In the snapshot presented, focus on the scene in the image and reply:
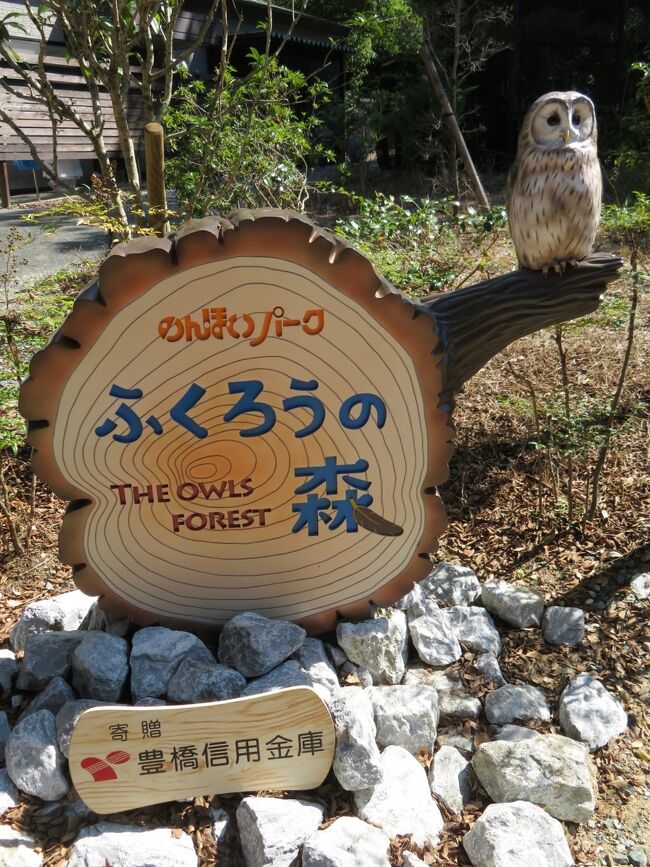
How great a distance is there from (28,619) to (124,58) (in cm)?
283

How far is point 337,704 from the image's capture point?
7.02 ft

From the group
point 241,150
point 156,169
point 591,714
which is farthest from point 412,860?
point 241,150

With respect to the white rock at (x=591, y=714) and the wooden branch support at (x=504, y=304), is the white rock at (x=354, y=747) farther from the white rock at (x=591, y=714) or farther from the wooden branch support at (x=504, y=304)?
the wooden branch support at (x=504, y=304)

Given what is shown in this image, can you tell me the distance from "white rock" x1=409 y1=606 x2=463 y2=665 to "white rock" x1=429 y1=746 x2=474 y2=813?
347mm

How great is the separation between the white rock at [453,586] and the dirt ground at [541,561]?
19 cm

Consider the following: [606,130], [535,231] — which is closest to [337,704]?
[535,231]

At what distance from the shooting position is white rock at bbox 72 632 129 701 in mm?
2184

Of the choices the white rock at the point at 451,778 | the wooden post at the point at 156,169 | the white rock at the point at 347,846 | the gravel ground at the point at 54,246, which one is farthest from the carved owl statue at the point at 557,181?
the gravel ground at the point at 54,246

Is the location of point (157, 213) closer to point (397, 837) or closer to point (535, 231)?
point (535, 231)

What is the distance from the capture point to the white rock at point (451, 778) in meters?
2.11

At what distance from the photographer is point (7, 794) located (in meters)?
2.01

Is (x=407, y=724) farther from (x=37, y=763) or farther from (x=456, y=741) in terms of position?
(x=37, y=763)

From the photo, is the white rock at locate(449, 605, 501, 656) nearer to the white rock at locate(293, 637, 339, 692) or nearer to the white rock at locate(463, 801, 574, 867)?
the white rock at locate(293, 637, 339, 692)

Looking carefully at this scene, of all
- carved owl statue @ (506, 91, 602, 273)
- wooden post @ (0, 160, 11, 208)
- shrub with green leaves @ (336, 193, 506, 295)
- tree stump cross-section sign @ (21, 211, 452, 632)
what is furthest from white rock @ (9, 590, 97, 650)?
wooden post @ (0, 160, 11, 208)
